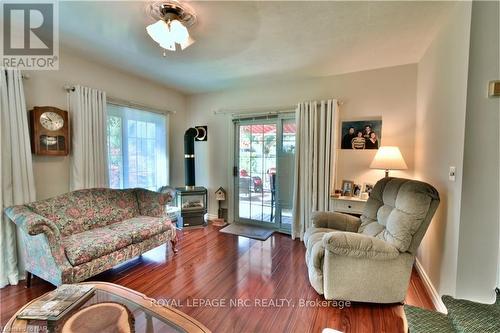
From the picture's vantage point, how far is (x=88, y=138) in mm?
2771

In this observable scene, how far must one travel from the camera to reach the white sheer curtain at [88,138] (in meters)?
2.69

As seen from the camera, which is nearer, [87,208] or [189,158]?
[87,208]

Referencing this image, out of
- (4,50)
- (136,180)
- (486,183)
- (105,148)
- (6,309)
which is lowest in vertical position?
(6,309)

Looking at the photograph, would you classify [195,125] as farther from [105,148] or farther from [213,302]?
[213,302]

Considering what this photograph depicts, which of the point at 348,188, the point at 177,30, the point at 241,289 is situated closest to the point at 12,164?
the point at 177,30

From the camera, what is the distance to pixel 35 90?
243 cm

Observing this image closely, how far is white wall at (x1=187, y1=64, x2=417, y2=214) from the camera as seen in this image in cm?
290

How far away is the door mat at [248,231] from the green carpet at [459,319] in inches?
90.0

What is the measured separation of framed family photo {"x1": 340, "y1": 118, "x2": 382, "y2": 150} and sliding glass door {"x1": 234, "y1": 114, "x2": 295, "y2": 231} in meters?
0.78

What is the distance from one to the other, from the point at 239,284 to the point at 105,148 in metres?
2.38

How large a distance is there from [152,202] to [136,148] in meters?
1.07

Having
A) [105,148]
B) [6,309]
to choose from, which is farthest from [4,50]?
[6,309]

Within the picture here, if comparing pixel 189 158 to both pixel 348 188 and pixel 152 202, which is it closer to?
pixel 152 202

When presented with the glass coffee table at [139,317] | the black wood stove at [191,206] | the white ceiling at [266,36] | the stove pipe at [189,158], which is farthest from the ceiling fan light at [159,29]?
the black wood stove at [191,206]
